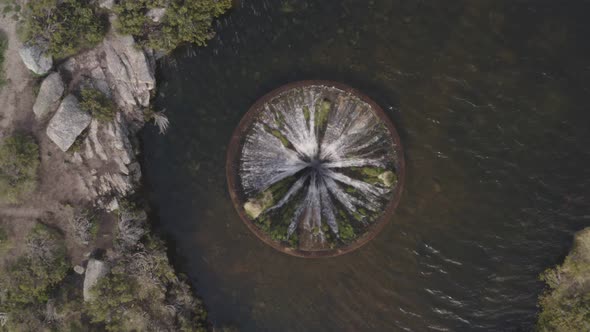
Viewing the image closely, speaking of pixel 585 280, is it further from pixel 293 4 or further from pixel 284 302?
pixel 293 4

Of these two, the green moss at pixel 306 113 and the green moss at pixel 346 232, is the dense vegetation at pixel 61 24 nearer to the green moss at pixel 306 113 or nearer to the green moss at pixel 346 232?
the green moss at pixel 306 113

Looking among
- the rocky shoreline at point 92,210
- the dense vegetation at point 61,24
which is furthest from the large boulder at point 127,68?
the dense vegetation at point 61,24

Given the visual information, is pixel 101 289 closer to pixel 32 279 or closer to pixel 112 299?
pixel 112 299

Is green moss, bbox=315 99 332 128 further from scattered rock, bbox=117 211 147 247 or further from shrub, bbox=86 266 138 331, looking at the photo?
shrub, bbox=86 266 138 331

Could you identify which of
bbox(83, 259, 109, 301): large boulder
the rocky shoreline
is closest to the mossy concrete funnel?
the rocky shoreline

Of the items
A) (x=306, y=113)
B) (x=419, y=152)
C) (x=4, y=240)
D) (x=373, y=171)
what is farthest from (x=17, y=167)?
(x=419, y=152)
